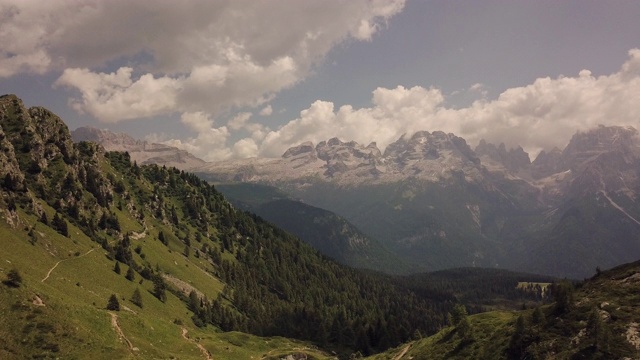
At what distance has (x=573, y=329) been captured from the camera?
69.1 meters

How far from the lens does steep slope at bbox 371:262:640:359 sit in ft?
205

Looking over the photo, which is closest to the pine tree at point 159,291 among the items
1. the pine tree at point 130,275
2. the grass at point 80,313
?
the grass at point 80,313

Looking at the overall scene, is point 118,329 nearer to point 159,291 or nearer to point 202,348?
point 202,348

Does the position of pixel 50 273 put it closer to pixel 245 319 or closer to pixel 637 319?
pixel 245 319

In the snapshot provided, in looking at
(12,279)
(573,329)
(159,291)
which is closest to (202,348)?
(12,279)

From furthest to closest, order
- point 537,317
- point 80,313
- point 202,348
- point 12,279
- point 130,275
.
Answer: point 130,275 < point 202,348 < point 80,313 < point 537,317 < point 12,279

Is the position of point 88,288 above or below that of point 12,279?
below

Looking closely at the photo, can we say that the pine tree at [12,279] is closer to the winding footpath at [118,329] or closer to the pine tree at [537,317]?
the winding footpath at [118,329]

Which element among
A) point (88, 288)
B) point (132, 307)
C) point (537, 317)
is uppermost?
point (537, 317)

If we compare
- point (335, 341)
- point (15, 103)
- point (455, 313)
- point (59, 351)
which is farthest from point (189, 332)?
point (15, 103)

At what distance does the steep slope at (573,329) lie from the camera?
62.6 meters

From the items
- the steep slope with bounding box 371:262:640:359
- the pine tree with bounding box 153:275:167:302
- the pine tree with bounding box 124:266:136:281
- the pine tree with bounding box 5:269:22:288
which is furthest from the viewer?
the pine tree with bounding box 153:275:167:302

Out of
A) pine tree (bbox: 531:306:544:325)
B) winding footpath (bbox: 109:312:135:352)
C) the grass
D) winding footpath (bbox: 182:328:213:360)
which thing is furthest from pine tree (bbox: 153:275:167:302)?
pine tree (bbox: 531:306:544:325)

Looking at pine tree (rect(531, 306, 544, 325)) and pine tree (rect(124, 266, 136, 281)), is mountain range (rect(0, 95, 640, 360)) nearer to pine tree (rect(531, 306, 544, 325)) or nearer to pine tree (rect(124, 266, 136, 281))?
pine tree (rect(531, 306, 544, 325))
